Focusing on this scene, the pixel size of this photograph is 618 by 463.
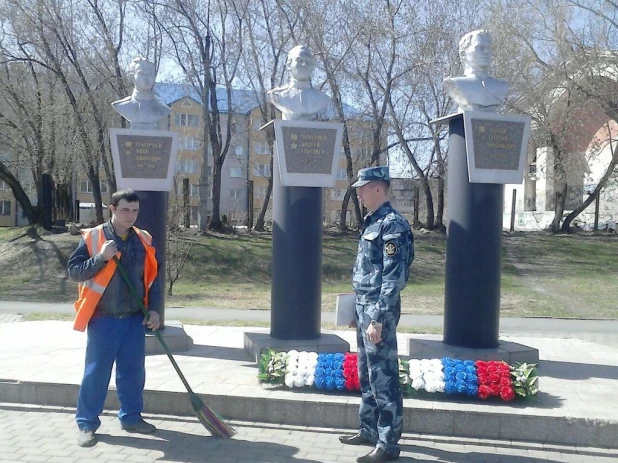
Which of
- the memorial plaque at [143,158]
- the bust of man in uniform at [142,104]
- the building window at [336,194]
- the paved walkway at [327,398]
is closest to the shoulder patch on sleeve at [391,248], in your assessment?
the paved walkway at [327,398]

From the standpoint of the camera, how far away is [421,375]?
5.59 metres

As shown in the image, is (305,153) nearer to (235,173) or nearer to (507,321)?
(507,321)

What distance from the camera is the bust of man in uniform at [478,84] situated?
671 centimetres

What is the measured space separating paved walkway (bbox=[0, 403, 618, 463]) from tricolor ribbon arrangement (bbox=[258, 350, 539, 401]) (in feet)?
1.48

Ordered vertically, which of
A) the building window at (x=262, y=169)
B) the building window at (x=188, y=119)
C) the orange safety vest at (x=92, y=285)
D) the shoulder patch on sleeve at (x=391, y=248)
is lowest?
the orange safety vest at (x=92, y=285)

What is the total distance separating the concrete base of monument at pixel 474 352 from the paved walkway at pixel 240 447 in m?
1.49

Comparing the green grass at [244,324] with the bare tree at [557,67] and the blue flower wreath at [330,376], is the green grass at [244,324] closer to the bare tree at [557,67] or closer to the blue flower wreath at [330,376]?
the blue flower wreath at [330,376]

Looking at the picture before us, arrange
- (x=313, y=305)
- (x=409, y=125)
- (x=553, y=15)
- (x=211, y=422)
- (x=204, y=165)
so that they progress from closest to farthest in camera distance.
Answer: (x=211, y=422)
(x=313, y=305)
(x=553, y=15)
(x=409, y=125)
(x=204, y=165)

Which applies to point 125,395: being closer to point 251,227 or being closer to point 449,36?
point 449,36

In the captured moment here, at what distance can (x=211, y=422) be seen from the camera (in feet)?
16.5

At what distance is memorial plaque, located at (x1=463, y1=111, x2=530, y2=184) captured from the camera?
6.56m

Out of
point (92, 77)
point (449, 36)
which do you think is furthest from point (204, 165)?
point (449, 36)

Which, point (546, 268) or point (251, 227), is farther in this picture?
point (251, 227)

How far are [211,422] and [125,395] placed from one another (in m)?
0.70
